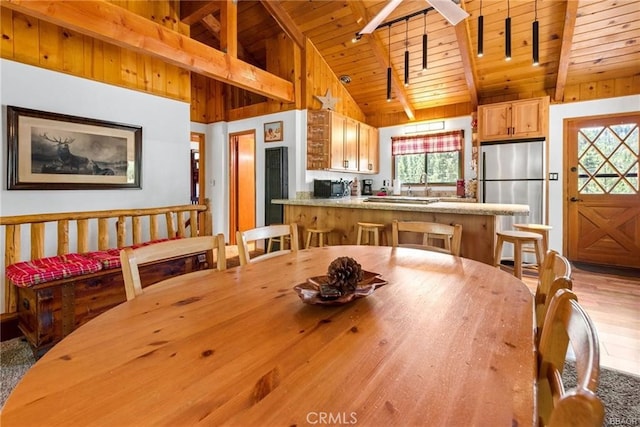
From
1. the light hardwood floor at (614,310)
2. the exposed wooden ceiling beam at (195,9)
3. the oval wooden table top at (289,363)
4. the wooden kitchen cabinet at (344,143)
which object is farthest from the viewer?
the wooden kitchen cabinet at (344,143)

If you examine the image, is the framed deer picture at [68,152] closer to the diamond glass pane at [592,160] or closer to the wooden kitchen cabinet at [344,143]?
the wooden kitchen cabinet at [344,143]

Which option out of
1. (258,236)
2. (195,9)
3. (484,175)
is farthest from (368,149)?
(258,236)

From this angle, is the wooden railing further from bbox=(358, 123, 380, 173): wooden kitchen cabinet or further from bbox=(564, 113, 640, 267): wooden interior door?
bbox=(564, 113, 640, 267): wooden interior door

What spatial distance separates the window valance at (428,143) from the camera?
5.48 m

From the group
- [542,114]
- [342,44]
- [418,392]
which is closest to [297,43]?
[342,44]

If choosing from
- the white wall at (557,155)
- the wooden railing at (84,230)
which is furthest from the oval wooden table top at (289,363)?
the white wall at (557,155)

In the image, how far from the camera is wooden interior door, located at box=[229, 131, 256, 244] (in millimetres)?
5785

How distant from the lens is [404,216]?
10.3ft

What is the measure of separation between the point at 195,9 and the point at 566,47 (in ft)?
15.1

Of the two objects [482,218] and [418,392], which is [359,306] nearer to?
[418,392]

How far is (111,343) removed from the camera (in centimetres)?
78

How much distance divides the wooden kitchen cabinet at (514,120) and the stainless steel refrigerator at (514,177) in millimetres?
140

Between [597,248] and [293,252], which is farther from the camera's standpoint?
[597,248]

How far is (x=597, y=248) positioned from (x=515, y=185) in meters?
1.43
